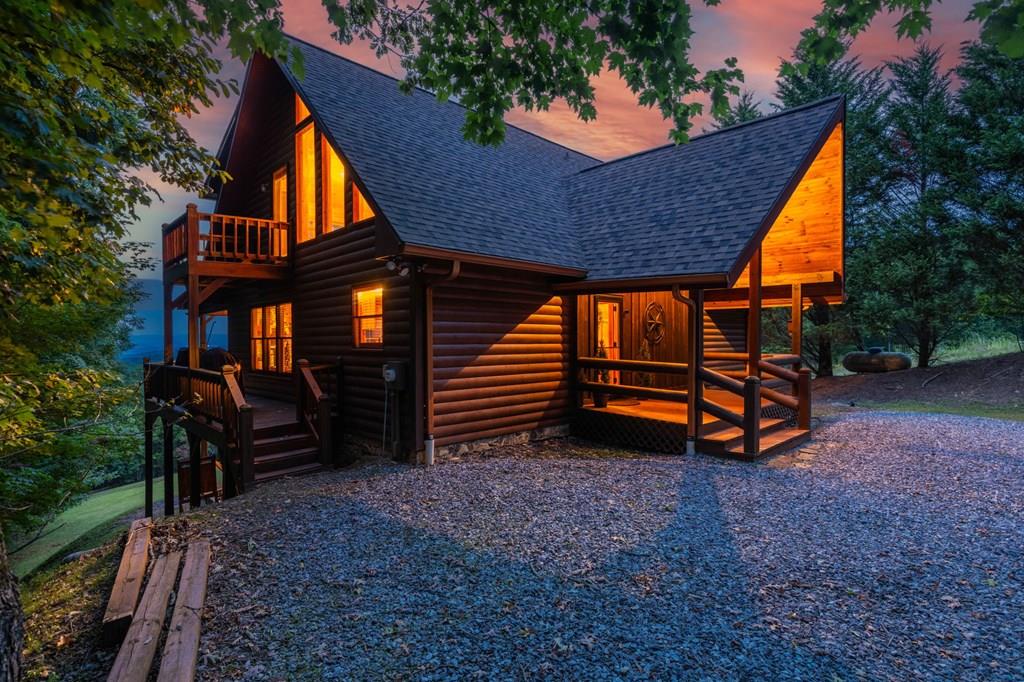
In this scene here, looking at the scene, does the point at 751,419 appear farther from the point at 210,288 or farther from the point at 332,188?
the point at 210,288

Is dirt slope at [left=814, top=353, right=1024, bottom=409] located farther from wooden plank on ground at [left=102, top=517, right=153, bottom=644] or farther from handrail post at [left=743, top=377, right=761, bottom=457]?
wooden plank on ground at [left=102, top=517, right=153, bottom=644]

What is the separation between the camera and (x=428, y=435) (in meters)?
7.44

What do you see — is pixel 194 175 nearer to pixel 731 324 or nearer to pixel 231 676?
pixel 231 676

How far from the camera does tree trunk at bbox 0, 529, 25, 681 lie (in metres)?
2.57

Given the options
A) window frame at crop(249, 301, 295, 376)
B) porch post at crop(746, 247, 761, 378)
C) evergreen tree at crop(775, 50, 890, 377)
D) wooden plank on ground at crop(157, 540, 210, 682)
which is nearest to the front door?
porch post at crop(746, 247, 761, 378)

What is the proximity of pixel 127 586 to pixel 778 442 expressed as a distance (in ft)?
26.9

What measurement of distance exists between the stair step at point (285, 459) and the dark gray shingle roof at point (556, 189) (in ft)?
12.6

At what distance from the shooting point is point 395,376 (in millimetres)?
7289

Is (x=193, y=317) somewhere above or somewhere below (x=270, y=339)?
above

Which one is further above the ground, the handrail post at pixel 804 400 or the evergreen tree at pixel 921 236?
the evergreen tree at pixel 921 236

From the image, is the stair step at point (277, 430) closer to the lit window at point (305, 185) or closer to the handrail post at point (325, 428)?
the handrail post at point (325, 428)

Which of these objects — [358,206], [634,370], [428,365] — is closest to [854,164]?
[634,370]

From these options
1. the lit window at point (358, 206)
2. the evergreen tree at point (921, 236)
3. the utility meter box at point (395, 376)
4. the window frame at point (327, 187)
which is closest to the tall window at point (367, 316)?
the utility meter box at point (395, 376)

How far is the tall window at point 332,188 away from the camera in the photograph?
9523mm
